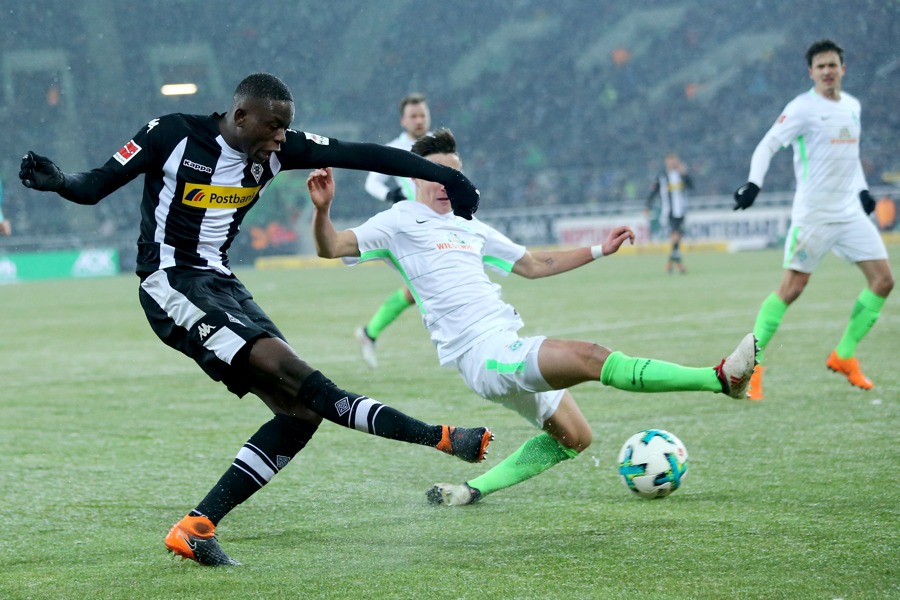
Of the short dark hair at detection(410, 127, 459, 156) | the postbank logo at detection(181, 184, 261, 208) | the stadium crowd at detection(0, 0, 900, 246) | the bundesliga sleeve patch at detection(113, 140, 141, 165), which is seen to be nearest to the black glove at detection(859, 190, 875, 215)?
the short dark hair at detection(410, 127, 459, 156)

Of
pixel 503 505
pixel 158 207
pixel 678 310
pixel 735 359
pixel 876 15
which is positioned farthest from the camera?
pixel 876 15

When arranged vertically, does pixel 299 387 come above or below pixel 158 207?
below

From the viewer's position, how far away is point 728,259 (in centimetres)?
2286

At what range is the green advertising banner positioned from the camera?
29.9 metres

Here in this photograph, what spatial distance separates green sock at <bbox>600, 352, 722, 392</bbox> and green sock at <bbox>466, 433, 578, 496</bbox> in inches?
32.7

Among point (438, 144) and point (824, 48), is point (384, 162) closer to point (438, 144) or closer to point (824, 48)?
point (438, 144)

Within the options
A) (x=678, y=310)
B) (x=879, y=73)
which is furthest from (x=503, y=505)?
(x=879, y=73)

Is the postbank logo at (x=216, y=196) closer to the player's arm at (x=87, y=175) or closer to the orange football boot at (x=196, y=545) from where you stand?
the player's arm at (x=87, y=175)

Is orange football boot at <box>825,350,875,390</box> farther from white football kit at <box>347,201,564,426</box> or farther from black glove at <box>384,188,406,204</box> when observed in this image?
black glove at <box>384,188,406,204</box>

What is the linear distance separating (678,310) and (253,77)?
9.68 metres

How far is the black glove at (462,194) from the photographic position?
14.1ft

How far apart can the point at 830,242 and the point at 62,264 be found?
26.2m

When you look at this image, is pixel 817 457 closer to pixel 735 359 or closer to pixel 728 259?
pixel 735 359

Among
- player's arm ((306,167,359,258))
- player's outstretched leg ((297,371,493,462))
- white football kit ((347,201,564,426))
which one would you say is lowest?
player's outstretched leg ((297,371,493,462))
